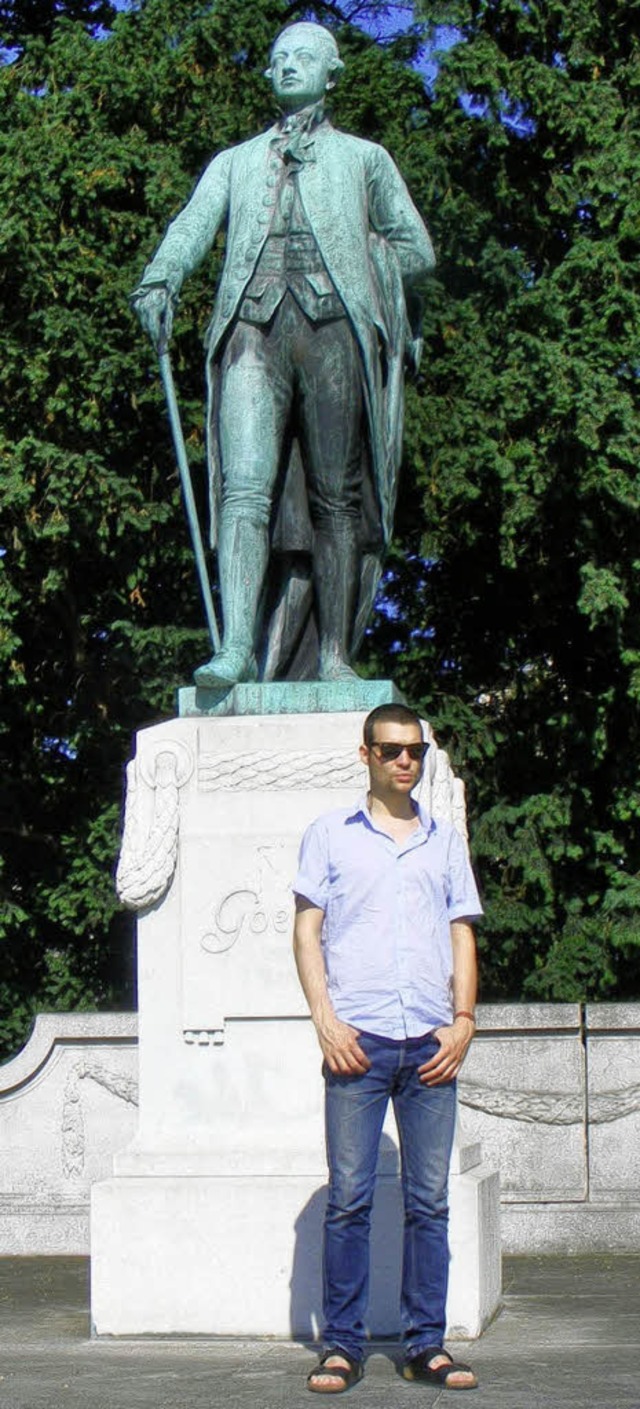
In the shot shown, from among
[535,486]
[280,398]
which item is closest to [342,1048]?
[280,398]

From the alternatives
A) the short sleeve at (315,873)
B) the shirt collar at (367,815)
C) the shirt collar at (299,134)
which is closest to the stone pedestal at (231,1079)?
the shirt collar at (367,815)

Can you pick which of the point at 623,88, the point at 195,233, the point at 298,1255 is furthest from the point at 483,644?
the point at 298,1255

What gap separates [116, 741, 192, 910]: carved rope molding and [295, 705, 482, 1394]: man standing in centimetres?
146

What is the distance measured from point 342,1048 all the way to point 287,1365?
1091 mm

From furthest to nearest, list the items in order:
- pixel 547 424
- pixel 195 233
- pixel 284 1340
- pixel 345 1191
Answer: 1. pixel 547 424
2. pixel 195 233
3. pixel 284 1340
4. pixel 345 1191

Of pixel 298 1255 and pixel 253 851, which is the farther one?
pixel 253 851

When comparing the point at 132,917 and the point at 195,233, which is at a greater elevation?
the point at 195,233

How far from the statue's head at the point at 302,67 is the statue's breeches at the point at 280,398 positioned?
76 cm

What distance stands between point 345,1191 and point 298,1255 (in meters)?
1.05

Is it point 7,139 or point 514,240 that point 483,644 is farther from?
point 7,139

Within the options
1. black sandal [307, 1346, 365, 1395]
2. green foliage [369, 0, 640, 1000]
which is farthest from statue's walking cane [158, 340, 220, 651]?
green foliage [369, 0, 640, 1000]

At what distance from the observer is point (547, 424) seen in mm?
15438

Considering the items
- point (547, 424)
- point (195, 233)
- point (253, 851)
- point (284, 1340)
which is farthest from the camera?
point (547, 424)

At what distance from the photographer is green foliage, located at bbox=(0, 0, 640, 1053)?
15586mm
